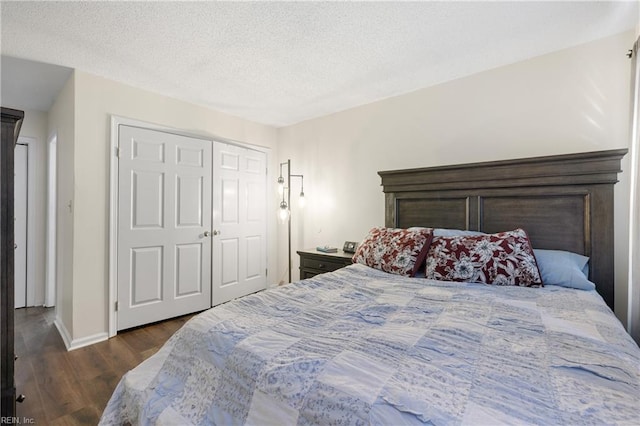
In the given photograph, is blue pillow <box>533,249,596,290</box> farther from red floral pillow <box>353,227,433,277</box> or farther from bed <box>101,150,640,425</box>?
red floral pillow <box>353,227,433,277</box>

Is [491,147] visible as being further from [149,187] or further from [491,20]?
[149,187]

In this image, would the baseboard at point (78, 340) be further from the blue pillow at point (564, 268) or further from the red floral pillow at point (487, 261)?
the blue pillow at point (564, 268)

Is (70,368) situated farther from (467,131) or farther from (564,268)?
(467,131)

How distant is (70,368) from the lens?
2104mm

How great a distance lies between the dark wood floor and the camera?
166 centimetres

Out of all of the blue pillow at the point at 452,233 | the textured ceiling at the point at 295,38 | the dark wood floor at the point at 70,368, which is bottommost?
the dark wood floor at the point at 70,368

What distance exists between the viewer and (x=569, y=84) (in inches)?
82.8

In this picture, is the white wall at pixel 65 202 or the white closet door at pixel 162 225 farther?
the white closet door at pixel 162 225

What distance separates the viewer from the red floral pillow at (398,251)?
6.69 ft

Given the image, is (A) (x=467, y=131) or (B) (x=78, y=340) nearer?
(B) (x=78, y=340)

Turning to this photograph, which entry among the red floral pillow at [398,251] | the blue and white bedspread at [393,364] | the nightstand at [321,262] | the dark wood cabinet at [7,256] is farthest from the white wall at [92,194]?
the red floral pillow at [398,251]

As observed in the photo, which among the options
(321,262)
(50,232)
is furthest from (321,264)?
(50,232)

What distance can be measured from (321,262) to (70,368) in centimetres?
215

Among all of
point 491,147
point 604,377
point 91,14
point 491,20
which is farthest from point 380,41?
point 604,377
